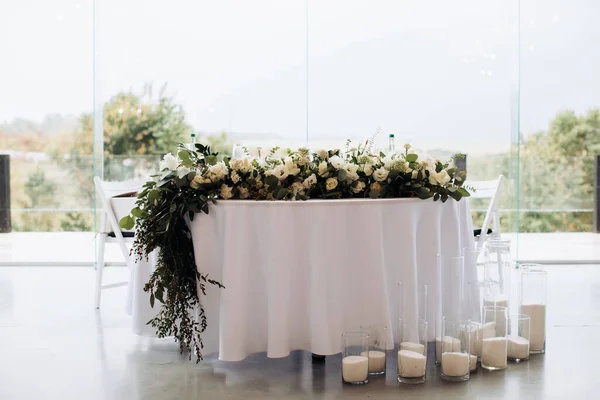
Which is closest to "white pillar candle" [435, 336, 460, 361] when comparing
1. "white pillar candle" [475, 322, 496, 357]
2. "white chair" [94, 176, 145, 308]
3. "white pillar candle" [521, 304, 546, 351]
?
"white pillar candle" [475, 322, 496, 357]

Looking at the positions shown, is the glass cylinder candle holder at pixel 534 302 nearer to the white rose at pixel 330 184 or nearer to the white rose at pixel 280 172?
the white rose at pixel 330 184

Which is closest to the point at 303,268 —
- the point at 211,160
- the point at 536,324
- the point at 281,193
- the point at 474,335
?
the point at 281,193

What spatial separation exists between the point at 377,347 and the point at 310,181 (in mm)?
846

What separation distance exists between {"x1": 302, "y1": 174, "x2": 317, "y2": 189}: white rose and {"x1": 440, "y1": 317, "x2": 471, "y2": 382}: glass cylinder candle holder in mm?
885

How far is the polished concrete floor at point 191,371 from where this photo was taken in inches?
127

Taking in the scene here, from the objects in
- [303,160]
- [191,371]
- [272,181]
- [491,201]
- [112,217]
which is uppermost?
[303,160]

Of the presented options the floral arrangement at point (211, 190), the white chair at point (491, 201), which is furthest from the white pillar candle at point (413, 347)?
the white chair at point (491, 201)

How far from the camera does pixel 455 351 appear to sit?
3.37m

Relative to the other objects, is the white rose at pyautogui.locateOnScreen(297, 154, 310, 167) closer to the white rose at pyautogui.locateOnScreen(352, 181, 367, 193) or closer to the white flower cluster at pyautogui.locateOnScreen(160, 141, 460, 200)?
the white flower cluster at pyautogui.locateOnScreen(160, 141, 460, 200)

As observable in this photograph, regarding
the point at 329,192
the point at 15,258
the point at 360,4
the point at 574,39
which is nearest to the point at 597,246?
the point at 574,39

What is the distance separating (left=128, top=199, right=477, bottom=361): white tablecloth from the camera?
332cm

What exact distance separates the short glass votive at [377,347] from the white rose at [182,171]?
1.12m

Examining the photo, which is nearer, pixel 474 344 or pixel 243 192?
pixel 243 192

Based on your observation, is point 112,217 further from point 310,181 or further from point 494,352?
point 494,352
